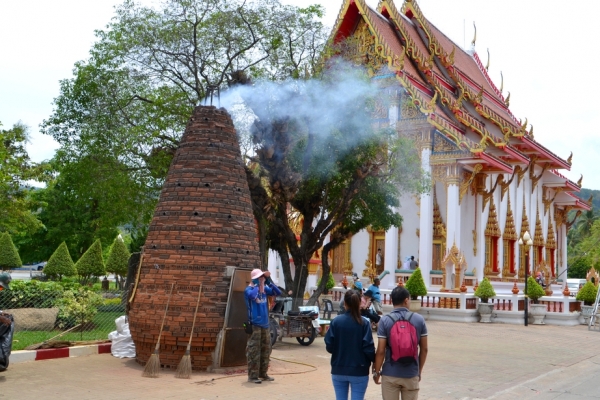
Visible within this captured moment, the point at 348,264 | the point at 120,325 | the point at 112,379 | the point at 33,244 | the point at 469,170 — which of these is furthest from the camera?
the point at 33,244

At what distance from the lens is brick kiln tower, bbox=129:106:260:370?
8.85 metres

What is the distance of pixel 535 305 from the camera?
20531 millimetres

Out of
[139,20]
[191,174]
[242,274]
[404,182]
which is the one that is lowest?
[242,274]

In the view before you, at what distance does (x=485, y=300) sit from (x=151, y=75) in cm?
1228

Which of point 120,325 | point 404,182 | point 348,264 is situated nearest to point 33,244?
point 348,264

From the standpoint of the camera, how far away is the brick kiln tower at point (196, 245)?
29.0ft

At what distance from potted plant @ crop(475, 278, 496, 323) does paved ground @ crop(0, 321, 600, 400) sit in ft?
20.8

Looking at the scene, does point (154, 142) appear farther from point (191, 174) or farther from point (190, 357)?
point (190, 357)

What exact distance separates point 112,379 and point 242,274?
7.23 ft

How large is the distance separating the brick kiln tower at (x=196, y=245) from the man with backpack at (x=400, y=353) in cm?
419

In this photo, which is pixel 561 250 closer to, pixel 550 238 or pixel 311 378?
pixel 550 238

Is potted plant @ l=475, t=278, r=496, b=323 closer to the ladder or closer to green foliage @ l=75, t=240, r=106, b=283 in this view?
the ladder

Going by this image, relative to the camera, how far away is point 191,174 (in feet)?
31.1

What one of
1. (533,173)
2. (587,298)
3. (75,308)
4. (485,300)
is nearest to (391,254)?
(485,300)
